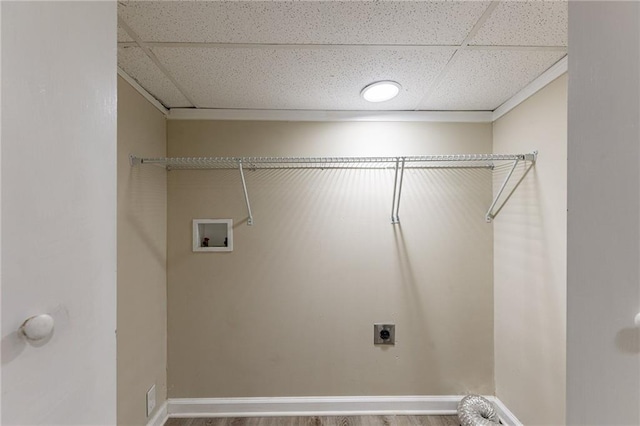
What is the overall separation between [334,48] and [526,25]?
679 millimetres

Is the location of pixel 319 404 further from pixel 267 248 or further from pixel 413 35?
pixel 413 35

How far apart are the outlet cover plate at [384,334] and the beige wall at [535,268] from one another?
64 cm

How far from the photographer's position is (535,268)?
1.36 metres

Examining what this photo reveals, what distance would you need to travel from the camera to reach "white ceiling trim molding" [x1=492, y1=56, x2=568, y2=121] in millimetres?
1176

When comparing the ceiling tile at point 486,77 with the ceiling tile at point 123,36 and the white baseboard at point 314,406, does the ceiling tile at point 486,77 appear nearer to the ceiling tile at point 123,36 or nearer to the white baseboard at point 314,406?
the ceiling tile at point 123,36

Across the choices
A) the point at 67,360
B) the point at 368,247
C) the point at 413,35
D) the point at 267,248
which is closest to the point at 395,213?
the point at 368,247

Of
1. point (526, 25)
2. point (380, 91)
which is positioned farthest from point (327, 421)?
point (526, 25)

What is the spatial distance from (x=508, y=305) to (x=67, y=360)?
6.22ft

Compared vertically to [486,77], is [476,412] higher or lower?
lower

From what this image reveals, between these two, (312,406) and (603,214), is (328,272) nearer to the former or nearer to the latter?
(312,406)

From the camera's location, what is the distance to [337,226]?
1.70 m

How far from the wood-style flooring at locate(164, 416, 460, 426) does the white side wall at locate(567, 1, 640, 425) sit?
1404 mm

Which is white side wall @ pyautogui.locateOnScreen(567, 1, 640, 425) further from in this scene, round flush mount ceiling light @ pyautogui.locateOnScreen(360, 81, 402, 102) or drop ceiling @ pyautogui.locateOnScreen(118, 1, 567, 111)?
round flush mount ceiling light @ pyautogui.locateOnScreen(360, 81, 402, 102)

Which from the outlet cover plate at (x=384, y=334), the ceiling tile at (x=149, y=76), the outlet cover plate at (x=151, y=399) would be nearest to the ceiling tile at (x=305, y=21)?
the ceiling tile at (x=149, y=76)
